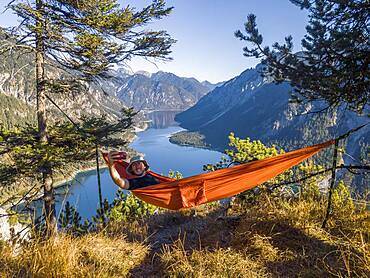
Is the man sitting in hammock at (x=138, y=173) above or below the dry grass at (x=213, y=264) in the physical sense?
above

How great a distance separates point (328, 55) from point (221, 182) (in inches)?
76.5

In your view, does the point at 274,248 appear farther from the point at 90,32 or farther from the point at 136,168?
the point at 90,32

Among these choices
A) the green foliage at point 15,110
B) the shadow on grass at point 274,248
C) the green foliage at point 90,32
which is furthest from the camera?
the green foliage at point 15,110

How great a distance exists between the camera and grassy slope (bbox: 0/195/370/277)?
2.03m

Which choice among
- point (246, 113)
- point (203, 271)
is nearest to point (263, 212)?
point (203, 271)

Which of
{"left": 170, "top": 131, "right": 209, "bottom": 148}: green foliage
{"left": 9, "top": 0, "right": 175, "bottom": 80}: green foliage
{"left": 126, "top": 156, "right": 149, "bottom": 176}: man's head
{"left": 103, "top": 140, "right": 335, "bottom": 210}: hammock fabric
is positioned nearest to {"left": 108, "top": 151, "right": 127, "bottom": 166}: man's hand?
{"left": 126, "top": 156, "right": 149, "bottom": 176}: man's head

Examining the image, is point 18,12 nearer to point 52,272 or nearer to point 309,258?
point 52,272

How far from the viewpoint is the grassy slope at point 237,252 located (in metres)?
2.03

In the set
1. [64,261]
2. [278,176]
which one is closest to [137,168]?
[64,261]

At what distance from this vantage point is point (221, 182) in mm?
3008

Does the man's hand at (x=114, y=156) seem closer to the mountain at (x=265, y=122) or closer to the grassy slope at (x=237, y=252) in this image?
the grassy slope at (x=237, y=252)

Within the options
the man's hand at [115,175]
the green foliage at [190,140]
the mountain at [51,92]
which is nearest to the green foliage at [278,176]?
the man's hand at [115,175]

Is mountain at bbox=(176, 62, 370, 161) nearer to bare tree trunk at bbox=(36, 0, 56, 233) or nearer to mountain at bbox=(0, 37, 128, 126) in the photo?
mountain at bbox=(0, 37, 128, 126)

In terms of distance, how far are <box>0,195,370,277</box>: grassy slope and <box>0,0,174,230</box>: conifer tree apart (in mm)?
2460
